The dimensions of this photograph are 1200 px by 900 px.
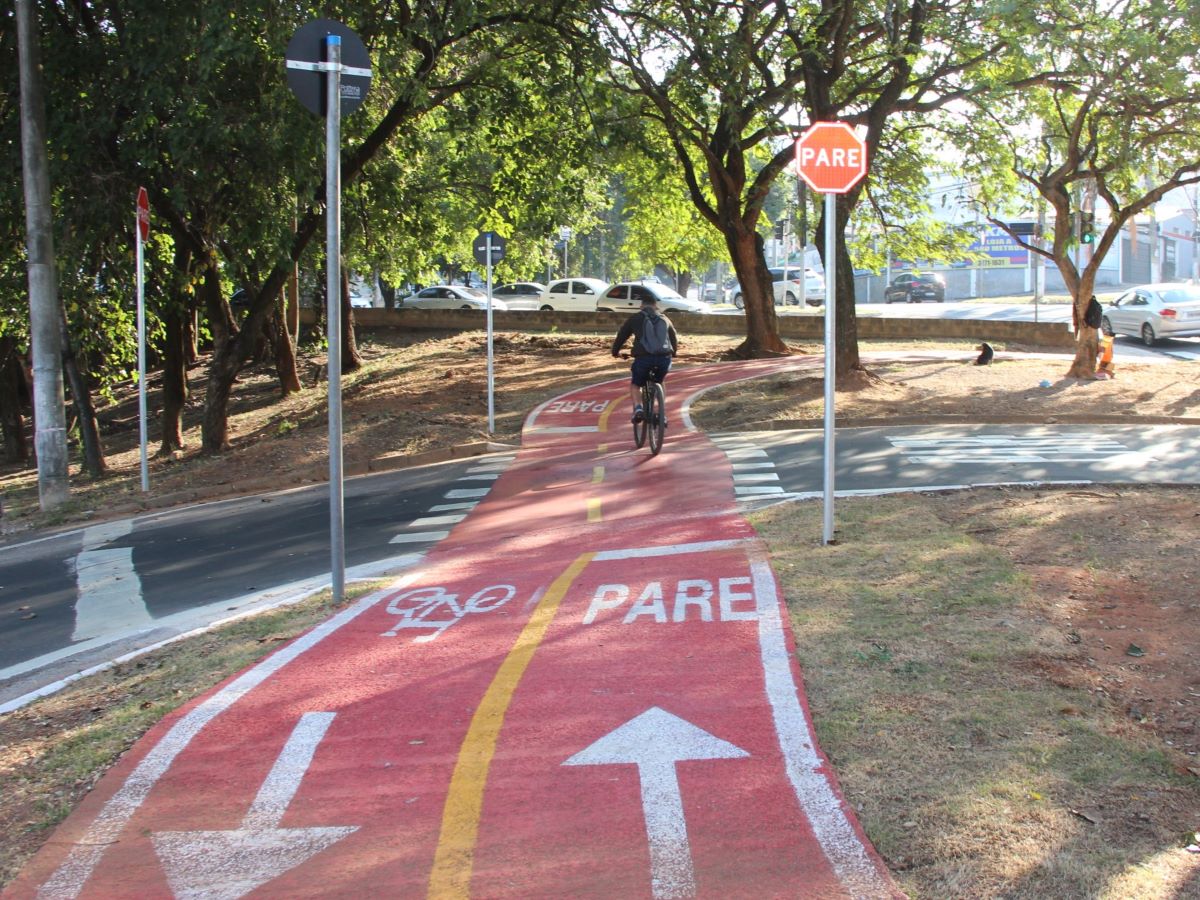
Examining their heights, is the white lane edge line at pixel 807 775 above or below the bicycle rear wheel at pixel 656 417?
below

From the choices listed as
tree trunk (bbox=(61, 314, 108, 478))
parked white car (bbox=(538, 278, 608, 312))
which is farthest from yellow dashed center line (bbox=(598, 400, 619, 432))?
parked white car (bbox=(538, 278, 608, 312))

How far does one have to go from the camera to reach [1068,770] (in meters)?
4.42

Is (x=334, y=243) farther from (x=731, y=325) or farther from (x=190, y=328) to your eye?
(x=731, y=325)

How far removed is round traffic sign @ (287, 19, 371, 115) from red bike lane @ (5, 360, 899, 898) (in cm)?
323

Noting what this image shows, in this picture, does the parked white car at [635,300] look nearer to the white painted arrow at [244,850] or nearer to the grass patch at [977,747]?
the grass patch at [977,747]

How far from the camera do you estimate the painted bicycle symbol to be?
22.9 feet

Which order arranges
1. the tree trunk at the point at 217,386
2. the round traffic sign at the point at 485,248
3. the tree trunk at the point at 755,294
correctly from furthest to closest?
the tree trunk at the point at 755,294, the tree trunk at the point at 217,386, the round traffic sign at the point at 485,248

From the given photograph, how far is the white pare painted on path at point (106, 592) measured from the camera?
788 cm

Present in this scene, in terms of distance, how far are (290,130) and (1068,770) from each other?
40.8ft

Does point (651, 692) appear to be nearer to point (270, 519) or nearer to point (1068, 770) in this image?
point (1068, 770)

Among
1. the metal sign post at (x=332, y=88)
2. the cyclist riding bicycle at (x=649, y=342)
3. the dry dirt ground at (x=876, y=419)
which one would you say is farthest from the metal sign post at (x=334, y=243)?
the cyclist riding bicycle at (x=649, y=342)

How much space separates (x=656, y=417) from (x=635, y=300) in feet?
85.9

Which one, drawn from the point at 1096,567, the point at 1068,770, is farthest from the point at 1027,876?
the point at 1096,567

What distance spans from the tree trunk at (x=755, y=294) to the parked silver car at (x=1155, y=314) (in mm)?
8415
